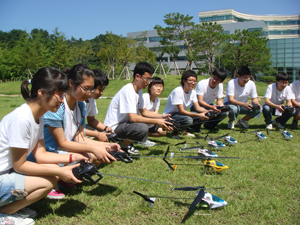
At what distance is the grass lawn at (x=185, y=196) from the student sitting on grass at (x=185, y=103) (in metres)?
1.55

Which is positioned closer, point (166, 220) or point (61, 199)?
point (166, 220)

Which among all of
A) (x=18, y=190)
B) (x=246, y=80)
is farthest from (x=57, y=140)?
(x=246, y=80)

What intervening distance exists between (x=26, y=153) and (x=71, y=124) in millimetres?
977

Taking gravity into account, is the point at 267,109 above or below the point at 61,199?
above

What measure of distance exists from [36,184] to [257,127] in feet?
19.7

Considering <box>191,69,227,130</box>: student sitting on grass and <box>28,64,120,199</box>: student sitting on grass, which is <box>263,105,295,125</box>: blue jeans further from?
<box>28,64,120,199</box>: student sitting on grass

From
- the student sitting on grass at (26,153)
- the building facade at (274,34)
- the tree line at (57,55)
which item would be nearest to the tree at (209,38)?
the tree line at (57,55)

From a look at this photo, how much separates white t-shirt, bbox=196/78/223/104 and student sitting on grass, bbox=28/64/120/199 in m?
3.79

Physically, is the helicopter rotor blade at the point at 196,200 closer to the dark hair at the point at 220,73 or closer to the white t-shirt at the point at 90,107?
the white t-shirt at the point at 90,107

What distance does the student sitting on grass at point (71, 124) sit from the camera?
8.96 feet

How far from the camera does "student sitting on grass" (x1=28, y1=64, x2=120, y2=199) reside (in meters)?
2.73

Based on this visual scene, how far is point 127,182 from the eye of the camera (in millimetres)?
3219

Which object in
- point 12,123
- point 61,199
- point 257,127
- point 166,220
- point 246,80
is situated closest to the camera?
point 12,123

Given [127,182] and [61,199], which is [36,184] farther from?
[127,182]
